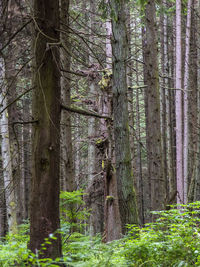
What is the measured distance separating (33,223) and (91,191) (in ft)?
15.0

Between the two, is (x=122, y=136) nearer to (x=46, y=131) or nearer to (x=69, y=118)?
(x=69, y=118)

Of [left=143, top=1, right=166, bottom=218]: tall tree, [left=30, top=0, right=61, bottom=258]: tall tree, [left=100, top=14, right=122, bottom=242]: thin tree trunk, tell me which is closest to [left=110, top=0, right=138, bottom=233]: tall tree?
[left=100, top=14, right=122, bottom=242]: thin tree trunk

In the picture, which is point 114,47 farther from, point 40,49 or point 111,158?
point 40,49

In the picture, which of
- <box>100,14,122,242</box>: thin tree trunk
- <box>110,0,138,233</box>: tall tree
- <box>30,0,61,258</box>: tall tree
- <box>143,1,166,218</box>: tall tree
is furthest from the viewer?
<box>143,1,166,218</box>: tall tree

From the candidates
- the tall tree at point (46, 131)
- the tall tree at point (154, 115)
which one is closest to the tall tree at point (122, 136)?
the tall tree at point (154, 115)

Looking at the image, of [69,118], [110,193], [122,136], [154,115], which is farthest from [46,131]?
[154,115]

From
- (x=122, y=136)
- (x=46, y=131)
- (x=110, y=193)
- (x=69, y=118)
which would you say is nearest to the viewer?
(x=46, y=131)

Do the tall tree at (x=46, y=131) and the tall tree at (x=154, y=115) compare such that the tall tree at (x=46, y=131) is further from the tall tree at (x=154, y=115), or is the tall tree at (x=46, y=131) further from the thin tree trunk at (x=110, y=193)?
the tall tree at (x=154, y=115)

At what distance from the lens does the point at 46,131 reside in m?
3.70

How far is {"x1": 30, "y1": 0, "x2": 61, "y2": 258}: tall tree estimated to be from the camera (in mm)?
3580

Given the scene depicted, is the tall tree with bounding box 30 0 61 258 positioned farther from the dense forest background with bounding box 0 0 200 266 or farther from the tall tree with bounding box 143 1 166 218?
the tall tree with bounding box 143 1 166 218

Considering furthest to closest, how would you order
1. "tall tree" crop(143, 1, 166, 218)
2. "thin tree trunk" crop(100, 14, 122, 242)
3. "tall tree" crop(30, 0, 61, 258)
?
"tall tree" crop(143, 1, 166, 218) → "thin tree trunk" crop(100, 14, 122, 242) → "tall tree" crop(30, 0, 61, 258)

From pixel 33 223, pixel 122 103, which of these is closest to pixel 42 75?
pixel 33 223

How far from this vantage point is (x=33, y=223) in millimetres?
3596
